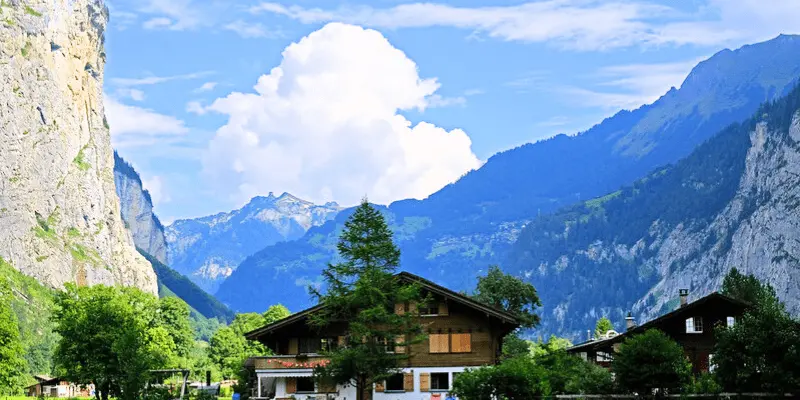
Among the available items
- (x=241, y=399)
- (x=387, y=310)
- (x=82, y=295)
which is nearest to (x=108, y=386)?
(x=241, y=399)

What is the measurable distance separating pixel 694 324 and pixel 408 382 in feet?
77.7

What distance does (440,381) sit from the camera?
7744cm

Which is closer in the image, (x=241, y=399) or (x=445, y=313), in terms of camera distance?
(x=445, y=313)

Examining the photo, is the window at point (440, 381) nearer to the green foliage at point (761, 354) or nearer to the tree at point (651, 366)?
the tree at point (651, 366)

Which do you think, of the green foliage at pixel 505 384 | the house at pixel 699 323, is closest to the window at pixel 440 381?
the house at pixel 699 323

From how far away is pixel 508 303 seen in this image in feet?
424

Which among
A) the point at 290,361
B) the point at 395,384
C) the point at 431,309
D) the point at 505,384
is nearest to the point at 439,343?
the point at 431,309

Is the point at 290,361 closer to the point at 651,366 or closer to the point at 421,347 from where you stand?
the point at 421,347

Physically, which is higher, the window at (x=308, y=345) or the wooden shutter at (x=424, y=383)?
the window at (x=308, y=345)

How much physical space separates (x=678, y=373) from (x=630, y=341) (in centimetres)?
300

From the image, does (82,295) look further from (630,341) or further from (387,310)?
(630,341)

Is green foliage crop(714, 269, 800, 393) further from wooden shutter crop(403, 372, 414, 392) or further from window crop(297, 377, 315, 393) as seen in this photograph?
window crop(297, 377, 315, 393)

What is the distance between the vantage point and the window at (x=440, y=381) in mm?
77312

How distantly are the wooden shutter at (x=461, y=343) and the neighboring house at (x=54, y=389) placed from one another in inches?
3581
